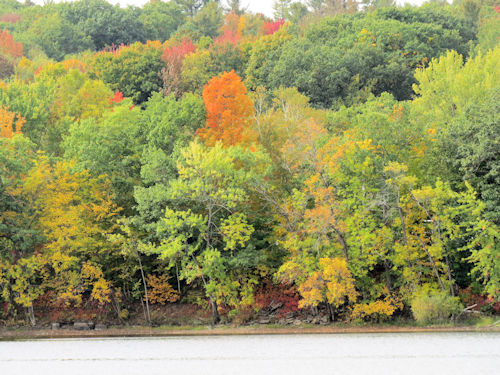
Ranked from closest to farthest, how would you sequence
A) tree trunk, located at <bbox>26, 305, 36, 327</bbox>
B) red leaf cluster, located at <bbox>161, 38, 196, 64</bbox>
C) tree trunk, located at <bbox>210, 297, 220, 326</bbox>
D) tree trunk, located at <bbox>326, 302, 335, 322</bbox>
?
tree trunk, located at <bbox>326, 302, 335, 322</bbox> → tree trunk, located at <bbox>210, 297, 220, 326</bbox> → tree trunk, located at <bbox>26, 305, 36, 327</bbox> → red leaf cluster, located at <bbox>161, 38, 196, 64</bbox>

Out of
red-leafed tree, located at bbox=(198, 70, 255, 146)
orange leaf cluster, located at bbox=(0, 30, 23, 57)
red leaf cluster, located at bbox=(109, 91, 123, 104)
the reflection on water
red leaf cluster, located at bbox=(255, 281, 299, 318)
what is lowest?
red leaf cluster, located at bbox=(255, 281, 299, 318)

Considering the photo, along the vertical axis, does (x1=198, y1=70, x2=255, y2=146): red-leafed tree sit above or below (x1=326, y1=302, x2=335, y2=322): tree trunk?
above

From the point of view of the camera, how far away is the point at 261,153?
137ft

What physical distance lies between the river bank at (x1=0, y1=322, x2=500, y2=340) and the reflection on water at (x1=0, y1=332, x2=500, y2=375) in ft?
5.26

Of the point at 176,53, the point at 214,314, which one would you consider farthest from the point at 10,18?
the point at 214,314

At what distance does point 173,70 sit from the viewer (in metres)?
71.1

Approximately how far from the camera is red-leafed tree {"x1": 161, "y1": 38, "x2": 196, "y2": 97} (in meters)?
69.4

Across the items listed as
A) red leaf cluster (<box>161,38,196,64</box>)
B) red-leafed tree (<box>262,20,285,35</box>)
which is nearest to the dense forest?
red leaf cluster (<box>161,38,196,64</box>)

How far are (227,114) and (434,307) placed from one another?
70.6 ft

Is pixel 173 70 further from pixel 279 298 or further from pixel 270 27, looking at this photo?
pixel 270 27

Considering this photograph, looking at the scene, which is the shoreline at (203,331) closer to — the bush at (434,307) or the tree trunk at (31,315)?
the tree trunk at (31,315)

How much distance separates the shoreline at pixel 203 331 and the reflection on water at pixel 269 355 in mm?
1566

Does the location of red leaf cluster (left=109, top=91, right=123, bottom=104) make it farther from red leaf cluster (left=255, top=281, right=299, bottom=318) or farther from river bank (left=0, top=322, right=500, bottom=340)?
red leaf cluster (left=255, top=281, right=299, bottom=318)

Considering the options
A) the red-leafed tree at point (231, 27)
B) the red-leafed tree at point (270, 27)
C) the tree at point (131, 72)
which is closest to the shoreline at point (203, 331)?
the tree at point (131, 72)
